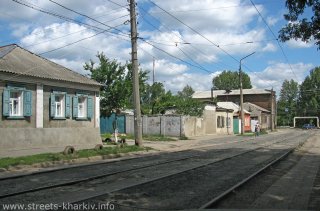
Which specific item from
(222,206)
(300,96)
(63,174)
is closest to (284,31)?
(222,206)

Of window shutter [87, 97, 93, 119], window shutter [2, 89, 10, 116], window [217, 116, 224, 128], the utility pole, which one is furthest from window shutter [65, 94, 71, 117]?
window [217, 116, 224, 128]

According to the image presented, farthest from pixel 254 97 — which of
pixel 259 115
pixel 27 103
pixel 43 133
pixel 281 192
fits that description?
pixel 281 192

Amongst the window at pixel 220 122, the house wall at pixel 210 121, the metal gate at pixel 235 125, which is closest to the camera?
the house wall at pixel 210 121

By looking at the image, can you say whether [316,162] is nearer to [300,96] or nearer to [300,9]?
[300,9]

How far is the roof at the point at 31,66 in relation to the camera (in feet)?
78.4

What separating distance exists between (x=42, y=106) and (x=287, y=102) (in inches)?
5136

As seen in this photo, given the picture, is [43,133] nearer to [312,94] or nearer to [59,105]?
[59,105]

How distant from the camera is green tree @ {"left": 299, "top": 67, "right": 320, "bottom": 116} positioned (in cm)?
13162

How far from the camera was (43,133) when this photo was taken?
975 inches

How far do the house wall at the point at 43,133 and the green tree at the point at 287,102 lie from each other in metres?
118

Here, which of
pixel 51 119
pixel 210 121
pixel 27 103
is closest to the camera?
pixel 27 103

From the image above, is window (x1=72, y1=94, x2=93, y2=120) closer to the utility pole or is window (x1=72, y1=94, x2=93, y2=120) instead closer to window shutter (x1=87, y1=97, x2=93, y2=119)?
window shutter (x1=87, y1=97, x2=93, y2=119)

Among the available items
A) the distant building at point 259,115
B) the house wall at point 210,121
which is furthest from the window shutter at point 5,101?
the distant building at point 259,115

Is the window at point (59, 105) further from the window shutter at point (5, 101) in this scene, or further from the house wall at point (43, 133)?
the window shutter at point (5, 101)
